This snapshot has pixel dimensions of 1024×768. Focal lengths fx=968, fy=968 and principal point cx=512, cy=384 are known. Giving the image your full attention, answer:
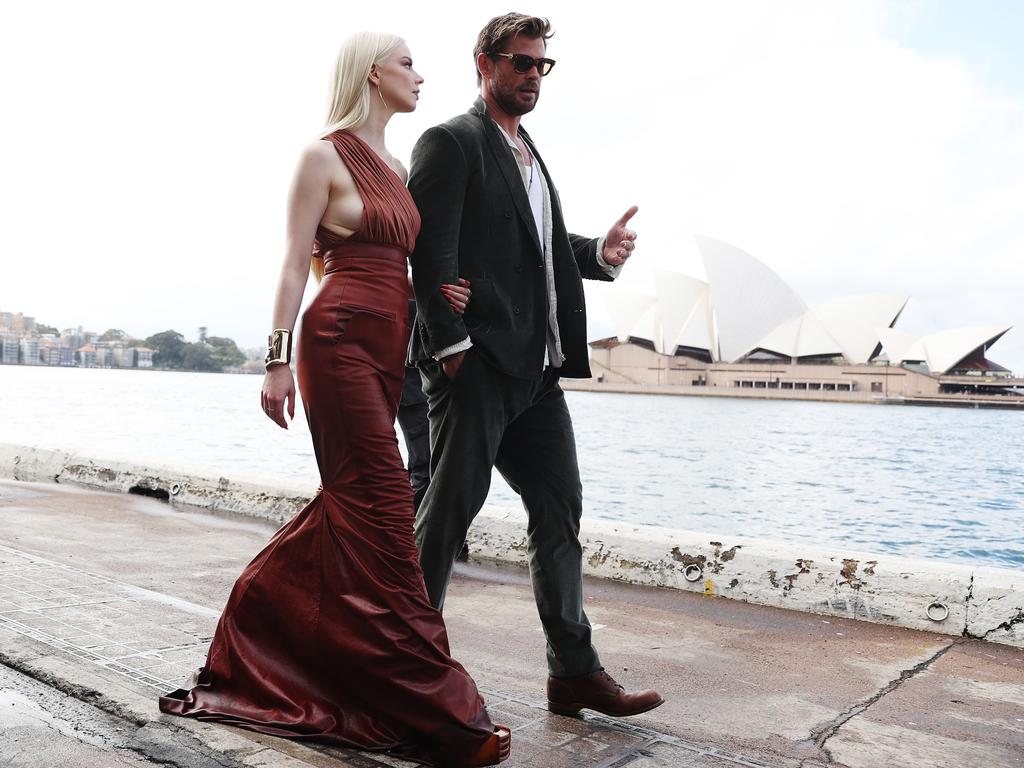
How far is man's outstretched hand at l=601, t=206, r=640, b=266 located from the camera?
2.72 m

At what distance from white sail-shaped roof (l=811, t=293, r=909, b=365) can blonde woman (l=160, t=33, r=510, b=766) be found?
71.5m

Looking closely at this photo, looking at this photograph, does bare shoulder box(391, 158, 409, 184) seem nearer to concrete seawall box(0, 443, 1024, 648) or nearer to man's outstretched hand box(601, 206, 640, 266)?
man's outstretched hand box(601, 206, 640, 266)

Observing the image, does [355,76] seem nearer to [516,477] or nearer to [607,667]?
[516,477]

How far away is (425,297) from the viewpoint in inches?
91.7

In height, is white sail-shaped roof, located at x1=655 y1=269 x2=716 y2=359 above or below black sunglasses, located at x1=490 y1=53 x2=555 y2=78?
above

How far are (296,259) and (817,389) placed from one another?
74060 mm

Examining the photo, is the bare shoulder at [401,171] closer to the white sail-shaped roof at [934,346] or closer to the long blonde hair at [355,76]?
the long blonde hair at [355,76]

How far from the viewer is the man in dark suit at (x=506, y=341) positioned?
2.37 meters

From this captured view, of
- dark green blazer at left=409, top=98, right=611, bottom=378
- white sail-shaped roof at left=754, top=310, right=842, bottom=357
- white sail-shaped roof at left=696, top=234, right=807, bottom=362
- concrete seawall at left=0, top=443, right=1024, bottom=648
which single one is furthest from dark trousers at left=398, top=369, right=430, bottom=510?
white sail-shaped roof at left=754, top=310, right=842, bottom=357

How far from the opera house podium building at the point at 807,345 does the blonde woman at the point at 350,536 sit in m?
63.9

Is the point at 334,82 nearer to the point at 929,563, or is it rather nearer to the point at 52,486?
the point at 929,563


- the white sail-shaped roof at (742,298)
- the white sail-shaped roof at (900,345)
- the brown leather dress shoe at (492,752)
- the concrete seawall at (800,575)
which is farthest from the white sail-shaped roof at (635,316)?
the brown leather dress shoe at (492,752)

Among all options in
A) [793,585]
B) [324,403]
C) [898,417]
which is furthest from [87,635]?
[898,417]

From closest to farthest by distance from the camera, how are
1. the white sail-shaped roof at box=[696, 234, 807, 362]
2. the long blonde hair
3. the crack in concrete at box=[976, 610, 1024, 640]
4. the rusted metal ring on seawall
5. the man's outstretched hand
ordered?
1. the long blonde hair
2. the man's outstretched hand
3. the crack in concrete at box=[976, 610, 1024, 640]
4. the rusted metal ring on seawall
5. the white sail-shaped roof at box=[696, 234, 807, 362]
